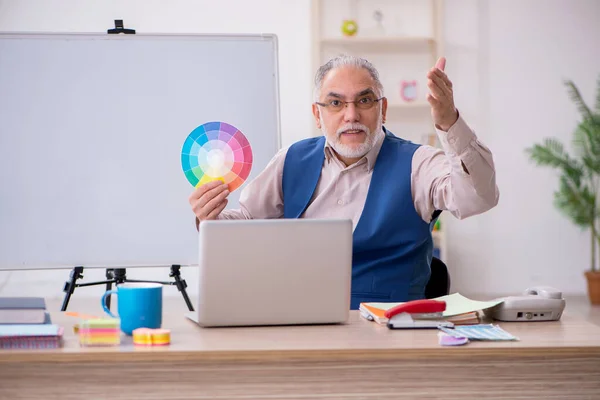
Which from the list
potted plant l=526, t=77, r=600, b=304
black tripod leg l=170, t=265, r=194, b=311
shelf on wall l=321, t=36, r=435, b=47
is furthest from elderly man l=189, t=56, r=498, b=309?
potted plant l=526, t=77, r=600, b=304

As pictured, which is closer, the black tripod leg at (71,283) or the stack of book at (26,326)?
the stack of book at (26,326)

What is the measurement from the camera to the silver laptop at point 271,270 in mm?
1617

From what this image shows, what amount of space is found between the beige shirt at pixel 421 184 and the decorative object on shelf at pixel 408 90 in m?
3.77

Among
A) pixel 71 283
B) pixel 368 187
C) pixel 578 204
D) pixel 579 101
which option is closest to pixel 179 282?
pixel 71 283

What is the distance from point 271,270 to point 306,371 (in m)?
0.26

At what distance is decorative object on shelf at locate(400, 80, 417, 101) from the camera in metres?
6.35

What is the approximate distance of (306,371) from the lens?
1447mm

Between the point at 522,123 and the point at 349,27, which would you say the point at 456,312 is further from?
the point at 522,123

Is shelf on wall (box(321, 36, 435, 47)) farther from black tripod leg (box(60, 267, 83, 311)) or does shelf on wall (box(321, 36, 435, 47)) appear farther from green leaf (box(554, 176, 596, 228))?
black tripod leg (box(60, 267, 83, 311))

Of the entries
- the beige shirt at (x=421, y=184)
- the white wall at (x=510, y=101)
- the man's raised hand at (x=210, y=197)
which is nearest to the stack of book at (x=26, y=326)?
the man's raised hand at (x=210, y=197)

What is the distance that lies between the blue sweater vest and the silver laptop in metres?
0.68

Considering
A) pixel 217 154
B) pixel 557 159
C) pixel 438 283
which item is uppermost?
pixel 557 159

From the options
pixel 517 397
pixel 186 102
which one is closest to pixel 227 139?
pixel 517 397

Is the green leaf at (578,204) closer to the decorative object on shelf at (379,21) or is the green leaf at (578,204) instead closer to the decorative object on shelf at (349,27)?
the decorative object on shelf at (379,21)
